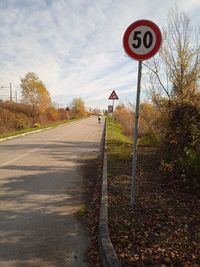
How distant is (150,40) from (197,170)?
115 inches

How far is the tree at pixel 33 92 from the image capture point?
135ft

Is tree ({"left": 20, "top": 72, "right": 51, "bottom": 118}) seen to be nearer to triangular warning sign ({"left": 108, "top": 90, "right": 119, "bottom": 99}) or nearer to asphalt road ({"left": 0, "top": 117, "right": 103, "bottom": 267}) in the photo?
triangular warning sign ({"left": 108, "top": 90, "right": 119, "bottom": 99})

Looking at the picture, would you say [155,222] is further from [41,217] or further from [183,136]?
[183,136]

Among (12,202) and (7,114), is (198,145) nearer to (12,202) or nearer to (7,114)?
(12,202)

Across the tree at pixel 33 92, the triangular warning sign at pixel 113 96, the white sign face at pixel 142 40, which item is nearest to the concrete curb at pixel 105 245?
the white sign face at pixel 142 40

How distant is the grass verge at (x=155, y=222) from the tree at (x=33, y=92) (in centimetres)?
3597

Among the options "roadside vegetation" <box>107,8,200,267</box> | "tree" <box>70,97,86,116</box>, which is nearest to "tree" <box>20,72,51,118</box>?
"roadside vegetation" <box>107,8,200,267</box>

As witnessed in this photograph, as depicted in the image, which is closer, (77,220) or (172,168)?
(77,220)

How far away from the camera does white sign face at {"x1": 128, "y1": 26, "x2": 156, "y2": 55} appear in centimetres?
Result: 462

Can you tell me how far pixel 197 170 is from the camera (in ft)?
19.3

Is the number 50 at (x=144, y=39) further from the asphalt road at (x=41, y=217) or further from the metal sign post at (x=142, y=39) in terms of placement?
the asphalt road at (x=41, y=217)

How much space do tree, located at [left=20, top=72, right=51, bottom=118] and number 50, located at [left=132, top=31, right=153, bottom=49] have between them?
37.1 metres

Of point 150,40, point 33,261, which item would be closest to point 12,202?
point 33,261

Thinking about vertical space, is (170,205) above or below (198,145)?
below
